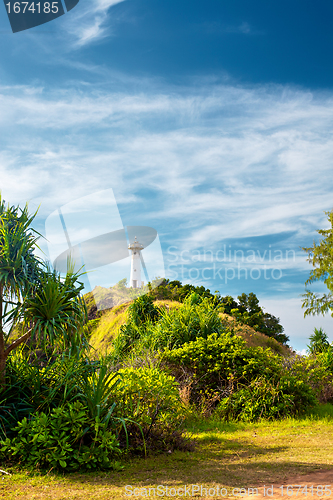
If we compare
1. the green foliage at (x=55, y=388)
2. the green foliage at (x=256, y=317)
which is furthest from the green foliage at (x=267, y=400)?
the green foliage at (x=256, y=317)

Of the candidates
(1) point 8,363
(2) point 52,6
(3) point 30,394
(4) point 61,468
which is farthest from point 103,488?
(2) point 52,6

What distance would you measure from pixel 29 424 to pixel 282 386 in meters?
5.71

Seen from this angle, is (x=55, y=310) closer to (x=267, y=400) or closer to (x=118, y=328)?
(x=267, y=400)

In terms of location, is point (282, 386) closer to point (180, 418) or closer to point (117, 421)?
point (180, 418)

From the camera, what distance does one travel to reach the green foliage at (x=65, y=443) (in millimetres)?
4992

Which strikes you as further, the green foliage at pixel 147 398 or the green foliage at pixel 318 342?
the green foliage at pixel 318 342

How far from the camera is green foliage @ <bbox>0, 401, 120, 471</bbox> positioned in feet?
16.4

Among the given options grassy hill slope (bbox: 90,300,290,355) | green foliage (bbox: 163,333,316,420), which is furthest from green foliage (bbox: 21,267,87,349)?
grassy hill slope (bbox: 90,300,290,355)

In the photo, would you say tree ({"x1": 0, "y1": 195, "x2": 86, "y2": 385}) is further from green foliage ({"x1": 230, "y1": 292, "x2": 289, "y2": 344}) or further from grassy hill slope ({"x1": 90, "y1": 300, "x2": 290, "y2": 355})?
green foliage ({"x1": 230, "y1": 292, "x2": 289, "y2": 344})

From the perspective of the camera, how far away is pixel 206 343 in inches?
401

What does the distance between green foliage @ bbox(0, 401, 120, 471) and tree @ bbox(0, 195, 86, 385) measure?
1226mm

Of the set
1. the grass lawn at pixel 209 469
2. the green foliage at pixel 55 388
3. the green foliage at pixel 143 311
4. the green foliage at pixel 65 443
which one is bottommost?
the grass lawn at pixel 209 469

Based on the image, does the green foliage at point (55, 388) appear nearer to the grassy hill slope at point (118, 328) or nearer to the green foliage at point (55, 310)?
the green foliage at point (55, 310)

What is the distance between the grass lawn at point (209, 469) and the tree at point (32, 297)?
204 centimetres
